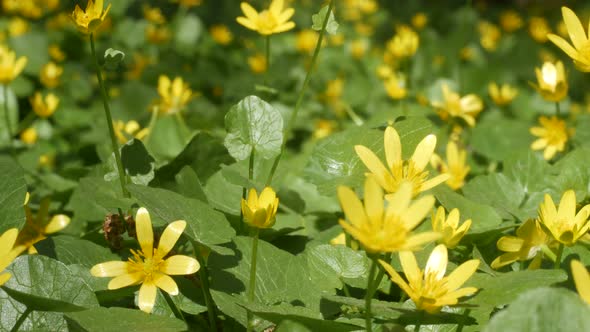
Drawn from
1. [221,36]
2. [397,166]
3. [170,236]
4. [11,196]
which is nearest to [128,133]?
[11,196]

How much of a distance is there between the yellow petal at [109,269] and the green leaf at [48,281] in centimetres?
3

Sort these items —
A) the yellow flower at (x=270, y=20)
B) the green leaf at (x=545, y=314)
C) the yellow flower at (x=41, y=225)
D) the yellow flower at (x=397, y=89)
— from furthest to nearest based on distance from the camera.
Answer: the yellow flower at (x=397, y=89)
the yellow flower at (x=270, y=20)
the yellow flower at (x=41, y=225)
the green leaf at (x=545, y=314)

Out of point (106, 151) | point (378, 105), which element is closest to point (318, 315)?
point (106, 151)

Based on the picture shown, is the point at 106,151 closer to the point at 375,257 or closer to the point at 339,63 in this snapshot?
the point at 375,257

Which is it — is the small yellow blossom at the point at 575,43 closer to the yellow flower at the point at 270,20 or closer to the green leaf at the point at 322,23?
the green leaf at the point at 322,23

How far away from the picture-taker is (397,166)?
38.9 inches

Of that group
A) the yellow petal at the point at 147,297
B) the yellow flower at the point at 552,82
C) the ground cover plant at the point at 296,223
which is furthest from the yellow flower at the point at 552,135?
the yellow petal at the point at 147,297

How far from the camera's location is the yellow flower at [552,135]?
5.14 feet

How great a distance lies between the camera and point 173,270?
94 centimetres

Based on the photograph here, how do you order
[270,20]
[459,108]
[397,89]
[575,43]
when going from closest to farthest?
[575,43], [270,20], [459,108], [397,89]

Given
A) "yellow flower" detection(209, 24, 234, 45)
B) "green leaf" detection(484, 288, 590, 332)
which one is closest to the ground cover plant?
"green leaf" detection(484, 288, 590, 332)

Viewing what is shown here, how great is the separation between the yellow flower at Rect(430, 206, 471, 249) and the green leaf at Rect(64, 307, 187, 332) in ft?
1.22

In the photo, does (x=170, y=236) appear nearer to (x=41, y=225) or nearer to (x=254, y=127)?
(x=254, y=127)

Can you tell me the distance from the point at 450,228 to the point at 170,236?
1.29ft
